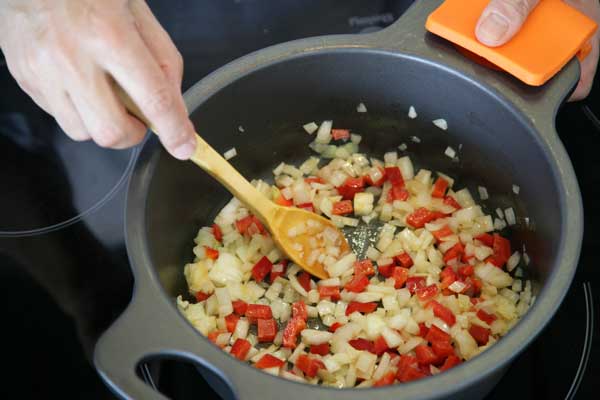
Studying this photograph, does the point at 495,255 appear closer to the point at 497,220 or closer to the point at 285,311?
the point at 497,220

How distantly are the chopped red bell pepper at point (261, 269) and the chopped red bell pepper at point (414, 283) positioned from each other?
326 millimetres

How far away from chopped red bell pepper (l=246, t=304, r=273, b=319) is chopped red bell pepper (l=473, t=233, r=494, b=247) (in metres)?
0.53

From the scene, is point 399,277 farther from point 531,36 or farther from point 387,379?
point 531,36

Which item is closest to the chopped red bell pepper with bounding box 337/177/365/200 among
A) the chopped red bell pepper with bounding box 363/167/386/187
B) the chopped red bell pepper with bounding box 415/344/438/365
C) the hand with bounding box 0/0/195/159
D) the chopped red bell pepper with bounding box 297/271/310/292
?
the chopped red bell pepper with bounding box 363/167/386/187

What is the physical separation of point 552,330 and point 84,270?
1.05m

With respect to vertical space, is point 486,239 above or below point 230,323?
above

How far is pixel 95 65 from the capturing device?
39.9 inches

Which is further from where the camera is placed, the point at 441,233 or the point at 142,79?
the point at 441,233

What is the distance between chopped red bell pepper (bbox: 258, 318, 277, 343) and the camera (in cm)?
142

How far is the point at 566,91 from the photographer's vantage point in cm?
134

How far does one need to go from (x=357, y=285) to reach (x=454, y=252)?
25 cm

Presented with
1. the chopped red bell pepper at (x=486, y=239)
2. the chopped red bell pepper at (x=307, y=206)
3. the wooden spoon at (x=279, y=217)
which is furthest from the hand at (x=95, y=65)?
the chopped red bell pepper at (x=486, y=239)

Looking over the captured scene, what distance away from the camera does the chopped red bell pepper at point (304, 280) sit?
4.94 ft

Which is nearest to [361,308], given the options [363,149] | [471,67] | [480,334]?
[480,334]
